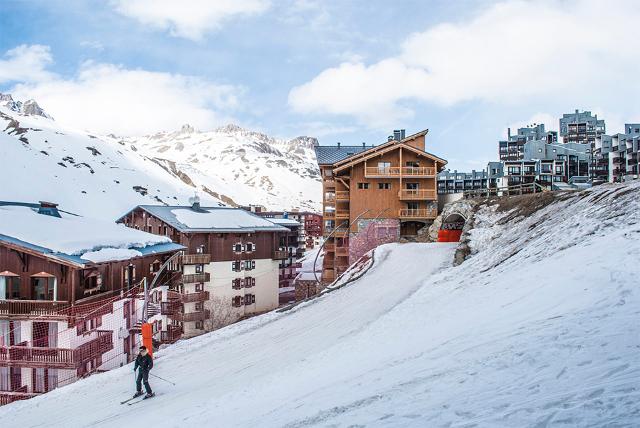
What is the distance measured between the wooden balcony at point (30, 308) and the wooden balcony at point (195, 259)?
20.7 m

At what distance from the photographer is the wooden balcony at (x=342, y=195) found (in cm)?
4747

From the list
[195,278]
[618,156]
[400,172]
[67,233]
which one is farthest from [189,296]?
Answer: [618,156]

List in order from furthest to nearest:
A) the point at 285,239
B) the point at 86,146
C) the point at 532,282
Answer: the point at 86,146
the point at 285,239
the point at 532,282

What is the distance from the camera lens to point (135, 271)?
31.5 metres

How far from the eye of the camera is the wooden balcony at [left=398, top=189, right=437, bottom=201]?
145ft

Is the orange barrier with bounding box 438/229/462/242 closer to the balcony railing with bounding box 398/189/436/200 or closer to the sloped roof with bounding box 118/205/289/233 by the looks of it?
the balcony railing with bounding box 398/189/436/200

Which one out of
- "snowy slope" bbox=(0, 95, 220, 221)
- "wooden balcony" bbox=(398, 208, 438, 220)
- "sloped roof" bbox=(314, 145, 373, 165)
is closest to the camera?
"wooden balcony" bbox=(398, 208, 438, 220)

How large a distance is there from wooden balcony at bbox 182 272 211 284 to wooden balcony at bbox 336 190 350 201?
14723mm

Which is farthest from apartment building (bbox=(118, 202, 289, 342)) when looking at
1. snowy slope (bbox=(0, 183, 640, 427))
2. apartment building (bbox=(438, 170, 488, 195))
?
apartment building (bbox=(438, 170, 488, 195))

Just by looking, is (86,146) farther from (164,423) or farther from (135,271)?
(164,423)

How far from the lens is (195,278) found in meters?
45.2

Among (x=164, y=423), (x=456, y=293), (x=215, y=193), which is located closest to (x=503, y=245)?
(x=456, y=293)

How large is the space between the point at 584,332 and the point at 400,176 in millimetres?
35393

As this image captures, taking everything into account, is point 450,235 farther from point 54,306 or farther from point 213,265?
point 54,306
